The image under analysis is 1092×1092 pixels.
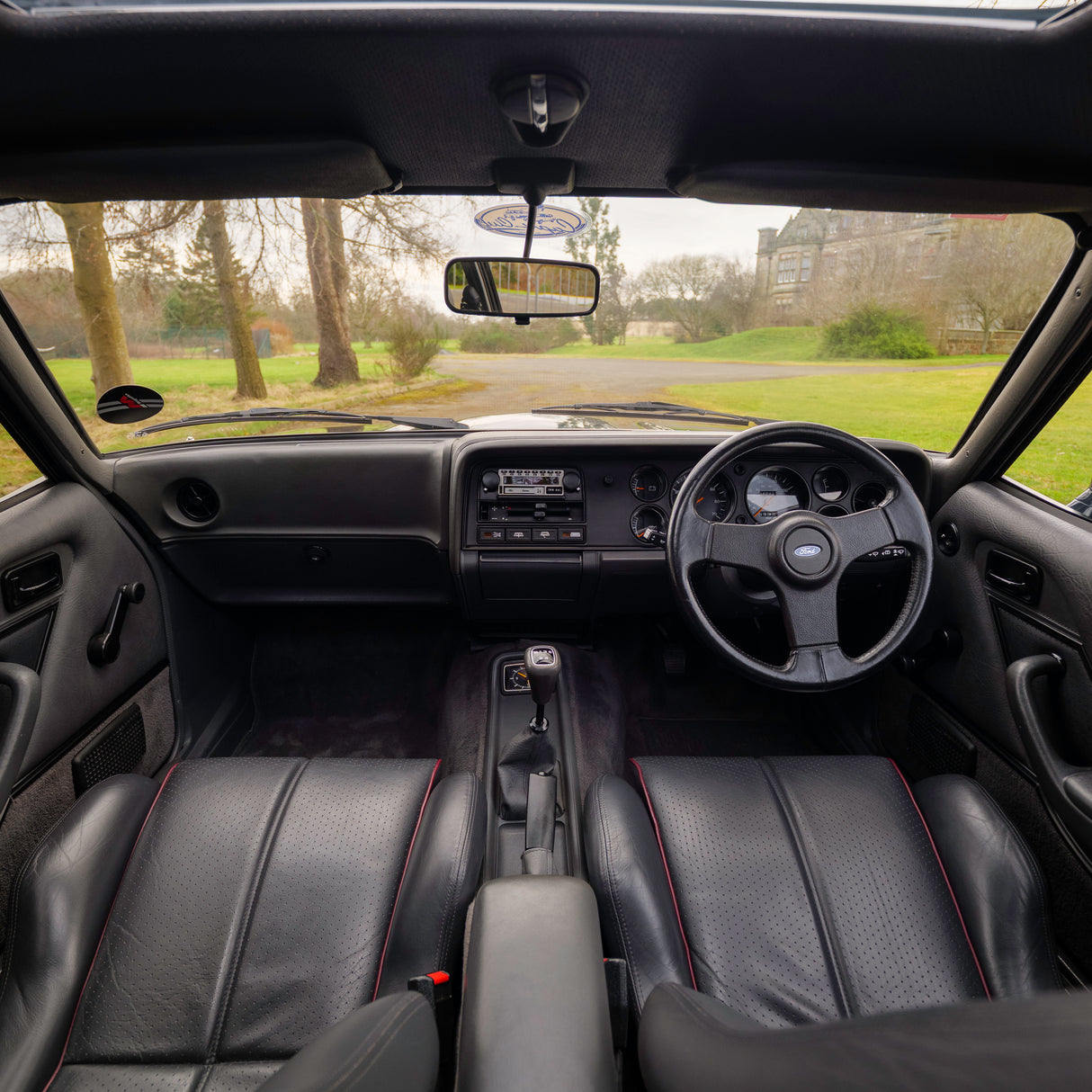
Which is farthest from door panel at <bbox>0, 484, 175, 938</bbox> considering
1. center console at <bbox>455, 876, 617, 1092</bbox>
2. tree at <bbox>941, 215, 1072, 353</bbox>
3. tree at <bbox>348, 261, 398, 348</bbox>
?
tree at <bbox>941, 215, 1072, 353</bbox>

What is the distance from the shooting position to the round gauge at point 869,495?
221cm

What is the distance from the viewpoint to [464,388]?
7.43ft

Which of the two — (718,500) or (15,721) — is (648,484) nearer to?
(718,500)

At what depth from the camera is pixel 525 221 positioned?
6.12 ft

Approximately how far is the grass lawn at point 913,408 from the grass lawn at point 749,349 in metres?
0.05

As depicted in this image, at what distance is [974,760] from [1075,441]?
1021 mm

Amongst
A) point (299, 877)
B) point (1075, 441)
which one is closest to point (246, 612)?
point (299, 877)

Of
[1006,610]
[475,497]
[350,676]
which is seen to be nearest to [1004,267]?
[1006,610]

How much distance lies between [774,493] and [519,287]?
3.57ft

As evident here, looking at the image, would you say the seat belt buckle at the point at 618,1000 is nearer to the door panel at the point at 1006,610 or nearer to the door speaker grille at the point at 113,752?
the door panel at the point at 1006,610

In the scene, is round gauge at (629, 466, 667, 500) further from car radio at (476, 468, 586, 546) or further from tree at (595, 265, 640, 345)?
tree at (595, 265, 640, 345)

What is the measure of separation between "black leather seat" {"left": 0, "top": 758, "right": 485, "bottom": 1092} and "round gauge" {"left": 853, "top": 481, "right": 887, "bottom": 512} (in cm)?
158

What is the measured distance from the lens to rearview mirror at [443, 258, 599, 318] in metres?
2.01

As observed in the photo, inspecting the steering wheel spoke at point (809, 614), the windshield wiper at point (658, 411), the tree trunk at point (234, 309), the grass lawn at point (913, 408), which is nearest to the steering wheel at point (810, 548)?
the steering wheel spoke at point (809, 614)
